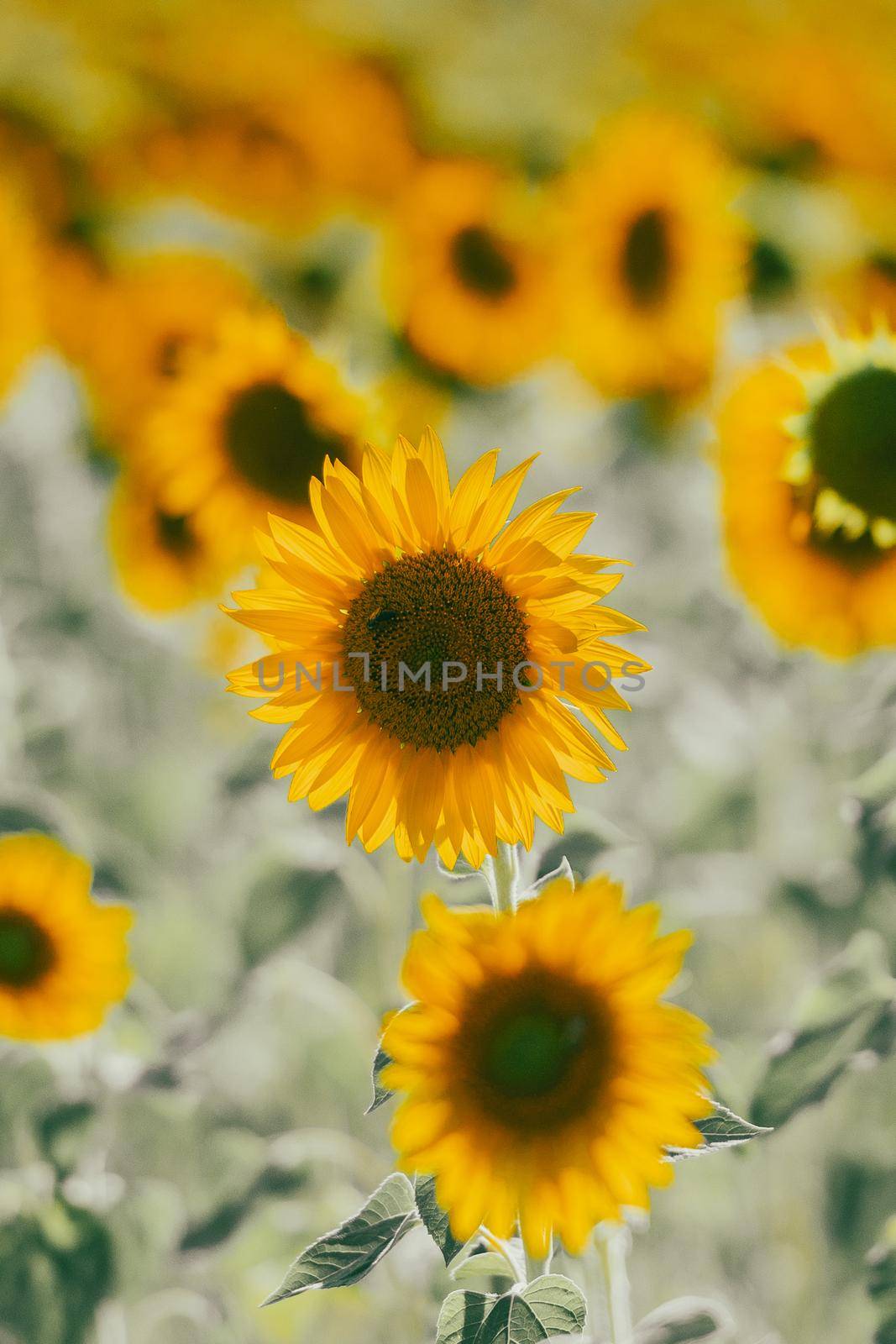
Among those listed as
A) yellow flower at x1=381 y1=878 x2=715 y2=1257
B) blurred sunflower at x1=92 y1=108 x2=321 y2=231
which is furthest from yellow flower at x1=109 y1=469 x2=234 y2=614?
yellow flower at x1=381 y1=878 x2=715 y2=1257

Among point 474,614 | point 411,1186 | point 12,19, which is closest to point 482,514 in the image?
point 474,614

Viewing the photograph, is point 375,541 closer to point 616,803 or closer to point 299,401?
point 299,401

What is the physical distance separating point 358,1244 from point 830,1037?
247 mm

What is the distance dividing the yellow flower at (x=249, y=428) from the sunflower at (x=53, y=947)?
198 millimetres

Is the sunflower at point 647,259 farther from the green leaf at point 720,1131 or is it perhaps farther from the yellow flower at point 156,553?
the green leaf at point 720,1131

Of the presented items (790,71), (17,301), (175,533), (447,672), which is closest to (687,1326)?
(447,672)

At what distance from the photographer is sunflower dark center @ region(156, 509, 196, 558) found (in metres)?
0.73

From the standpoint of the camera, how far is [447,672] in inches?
16.8

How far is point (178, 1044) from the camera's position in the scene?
640 millimetres

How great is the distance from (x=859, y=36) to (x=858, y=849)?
2.42 ft

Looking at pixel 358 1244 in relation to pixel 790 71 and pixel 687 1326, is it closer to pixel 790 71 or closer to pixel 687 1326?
pixel 687 1326

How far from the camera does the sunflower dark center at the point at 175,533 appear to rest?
0.73 metres

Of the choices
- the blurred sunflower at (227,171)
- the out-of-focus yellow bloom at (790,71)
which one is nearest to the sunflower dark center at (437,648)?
the blurred sunflower at (227,171)

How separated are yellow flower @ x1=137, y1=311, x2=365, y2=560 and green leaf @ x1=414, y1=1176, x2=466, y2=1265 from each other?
35 cm
